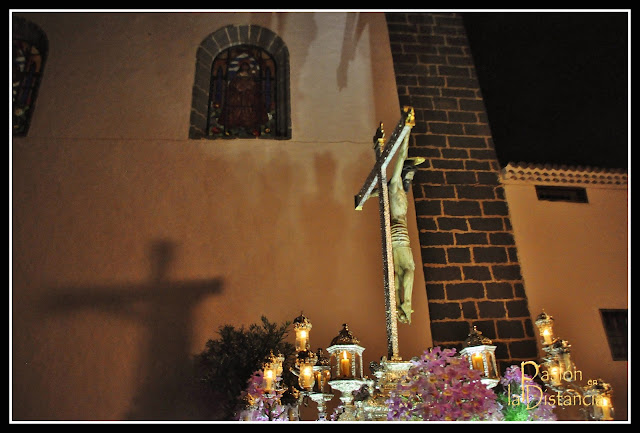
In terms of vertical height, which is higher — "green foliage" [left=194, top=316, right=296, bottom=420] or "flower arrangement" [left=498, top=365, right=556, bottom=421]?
"green foliage" [left=194, top=316, right=296, bottom=420]

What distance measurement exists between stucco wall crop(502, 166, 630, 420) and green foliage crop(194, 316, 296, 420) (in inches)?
102

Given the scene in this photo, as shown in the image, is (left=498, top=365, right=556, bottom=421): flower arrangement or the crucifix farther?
the crucifix

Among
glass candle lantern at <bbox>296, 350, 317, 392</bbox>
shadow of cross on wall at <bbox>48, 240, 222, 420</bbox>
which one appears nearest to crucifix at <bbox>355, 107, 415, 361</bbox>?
glass candle lantern at <bbox>296, 350, 317, 392</bbox>

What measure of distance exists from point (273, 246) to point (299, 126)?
1.51 meters

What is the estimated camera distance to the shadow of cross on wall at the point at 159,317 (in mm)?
4145

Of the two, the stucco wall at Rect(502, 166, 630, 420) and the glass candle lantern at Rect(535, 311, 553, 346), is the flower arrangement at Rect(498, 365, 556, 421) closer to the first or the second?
the glass candle lantern at Rect(535, 311, 553, 346)

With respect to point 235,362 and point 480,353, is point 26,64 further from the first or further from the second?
point 480,353

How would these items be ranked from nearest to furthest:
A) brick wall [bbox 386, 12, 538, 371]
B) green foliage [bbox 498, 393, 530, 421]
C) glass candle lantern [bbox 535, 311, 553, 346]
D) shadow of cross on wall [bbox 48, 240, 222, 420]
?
green foliage [bbox 498, 393, 530, 421] < glass candle lantern [bbox 535, 311, 553, 346] < shadow of cross on wall [bbox 48, 240, 222, 420] < brick wall [bbox 386, 12, 538, 371]

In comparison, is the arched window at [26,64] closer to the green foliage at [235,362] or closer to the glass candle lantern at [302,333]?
Answer: the green foliage at [235,362]

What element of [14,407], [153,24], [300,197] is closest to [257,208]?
[300,197]

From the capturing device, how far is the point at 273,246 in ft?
15.9

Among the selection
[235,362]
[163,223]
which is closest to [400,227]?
[235,362]

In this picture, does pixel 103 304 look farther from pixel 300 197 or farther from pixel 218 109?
pixel 218 109

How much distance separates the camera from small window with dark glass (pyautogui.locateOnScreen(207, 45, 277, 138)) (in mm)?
5898
